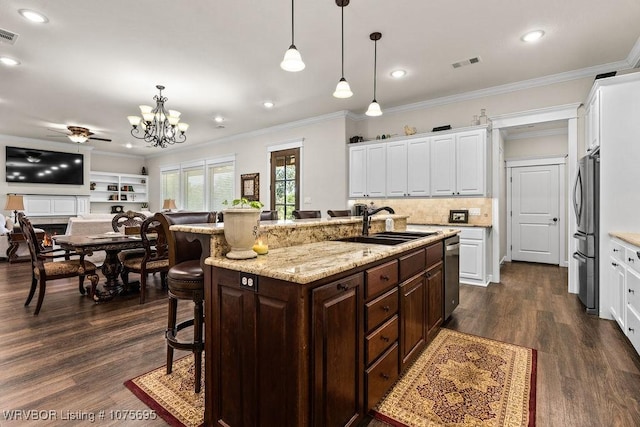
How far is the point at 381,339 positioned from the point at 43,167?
10.1 m

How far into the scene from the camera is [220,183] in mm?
8383

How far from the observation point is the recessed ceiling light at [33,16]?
9.37ft

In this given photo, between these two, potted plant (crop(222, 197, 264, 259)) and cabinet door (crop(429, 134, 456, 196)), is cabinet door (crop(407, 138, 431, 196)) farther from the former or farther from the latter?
potted plant (crop(222, 197, 264, 259))

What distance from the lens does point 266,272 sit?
135 cm

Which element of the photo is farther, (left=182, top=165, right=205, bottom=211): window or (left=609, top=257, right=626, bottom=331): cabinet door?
(left=182, top=165, right=205, bottom=211): window

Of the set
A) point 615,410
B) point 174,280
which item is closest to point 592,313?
point 615,410

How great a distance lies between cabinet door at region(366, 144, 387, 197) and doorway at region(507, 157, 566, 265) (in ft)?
10.7

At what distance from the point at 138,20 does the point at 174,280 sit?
265cm

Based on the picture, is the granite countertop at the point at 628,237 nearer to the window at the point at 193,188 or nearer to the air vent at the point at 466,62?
the air vent at the point at 466,62

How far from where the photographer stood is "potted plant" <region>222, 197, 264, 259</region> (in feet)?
5.19

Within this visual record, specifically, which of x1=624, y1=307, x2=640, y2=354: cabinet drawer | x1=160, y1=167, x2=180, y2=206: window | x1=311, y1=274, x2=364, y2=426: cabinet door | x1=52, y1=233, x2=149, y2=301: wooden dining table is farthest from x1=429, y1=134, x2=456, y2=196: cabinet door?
x1=160, y1=167, x2=180, y2=206: window

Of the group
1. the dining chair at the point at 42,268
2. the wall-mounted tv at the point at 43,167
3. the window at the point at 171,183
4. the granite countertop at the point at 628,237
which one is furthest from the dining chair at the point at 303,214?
the wall-mounted tv at the point at 43,167

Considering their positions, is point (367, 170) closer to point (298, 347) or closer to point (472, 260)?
point (472, 260)

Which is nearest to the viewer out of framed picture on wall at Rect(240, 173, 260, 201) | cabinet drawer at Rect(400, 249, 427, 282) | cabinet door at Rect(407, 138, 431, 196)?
cabinet drawer at Rect(400, 249, 427, 282)
